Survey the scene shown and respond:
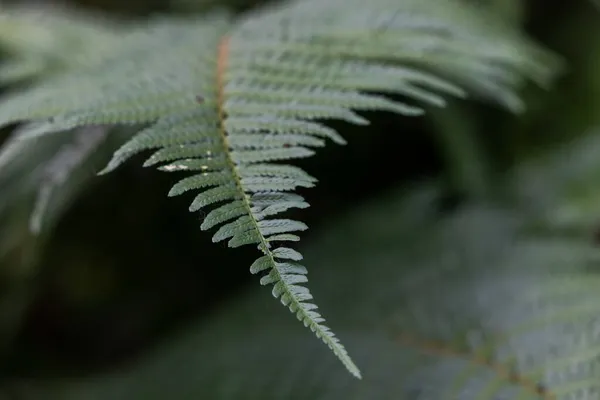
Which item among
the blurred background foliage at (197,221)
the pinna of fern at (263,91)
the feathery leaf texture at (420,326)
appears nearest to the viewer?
the pinna of fern at (263,91)


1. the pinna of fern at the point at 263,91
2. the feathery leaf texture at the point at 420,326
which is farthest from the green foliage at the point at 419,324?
the pinna of fern at the point at 263,91

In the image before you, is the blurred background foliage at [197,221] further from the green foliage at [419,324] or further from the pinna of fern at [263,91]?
the pinna of fern at [263,91]

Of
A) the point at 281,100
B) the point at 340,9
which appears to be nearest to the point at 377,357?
the point at 281,100

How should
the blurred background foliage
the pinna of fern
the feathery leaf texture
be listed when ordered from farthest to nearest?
1. the blurred background foliage
2. the feathery leaf texture
3. the pinna of fern

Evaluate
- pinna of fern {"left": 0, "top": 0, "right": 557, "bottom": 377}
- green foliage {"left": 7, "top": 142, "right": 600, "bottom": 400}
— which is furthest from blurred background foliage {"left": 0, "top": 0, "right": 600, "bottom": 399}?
pinna of fern {"left": 0, "top": 0, "right": 557, "bottom": 377}

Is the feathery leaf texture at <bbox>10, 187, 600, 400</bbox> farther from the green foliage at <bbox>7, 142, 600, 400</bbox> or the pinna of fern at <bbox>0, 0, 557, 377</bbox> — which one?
the pinna of fern at <bbox>0, 0, 557, 377</bbox>

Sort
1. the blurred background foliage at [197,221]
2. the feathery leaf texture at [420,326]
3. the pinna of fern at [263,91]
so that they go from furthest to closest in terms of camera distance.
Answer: the blurred background foliage at [197,221], the feathery leaf texture at [420,326], the pinna of fern at [263,91]
